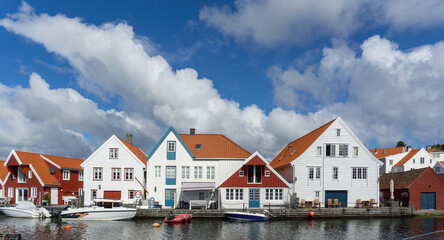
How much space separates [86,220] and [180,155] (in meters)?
13.5

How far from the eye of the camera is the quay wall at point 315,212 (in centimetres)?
3953

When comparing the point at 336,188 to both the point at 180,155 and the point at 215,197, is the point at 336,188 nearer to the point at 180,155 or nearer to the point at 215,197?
the point at 215,197

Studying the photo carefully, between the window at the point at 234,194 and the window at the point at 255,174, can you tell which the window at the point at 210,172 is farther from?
the window at the point at 255,174

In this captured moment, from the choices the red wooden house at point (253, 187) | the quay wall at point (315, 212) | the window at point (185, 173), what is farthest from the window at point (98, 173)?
the red wooden house at point (253, 187)

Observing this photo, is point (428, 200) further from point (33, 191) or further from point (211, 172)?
point (33, 191)

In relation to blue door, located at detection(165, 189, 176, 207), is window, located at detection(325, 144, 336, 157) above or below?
above

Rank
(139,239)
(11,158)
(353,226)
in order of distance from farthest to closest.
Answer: (11,158), (353,226), (139,239)

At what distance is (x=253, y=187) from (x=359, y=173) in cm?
1466

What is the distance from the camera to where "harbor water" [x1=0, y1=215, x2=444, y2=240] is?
2905cm

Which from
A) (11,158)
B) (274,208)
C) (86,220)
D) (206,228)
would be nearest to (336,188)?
(274,208)

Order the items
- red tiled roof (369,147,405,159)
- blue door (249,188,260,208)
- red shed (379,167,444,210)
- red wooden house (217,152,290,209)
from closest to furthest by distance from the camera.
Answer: red wooden house (217,152,290,209) < blue door (249,188,260,208) < red shed (379,167,444,210) < red tiled roof (369,147,405,159)

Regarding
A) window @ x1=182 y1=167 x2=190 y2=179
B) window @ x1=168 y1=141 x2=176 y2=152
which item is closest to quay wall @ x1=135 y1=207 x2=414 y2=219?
window @ x1=182 y1=167 x2=190 y2=179

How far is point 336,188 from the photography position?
44.7 metres

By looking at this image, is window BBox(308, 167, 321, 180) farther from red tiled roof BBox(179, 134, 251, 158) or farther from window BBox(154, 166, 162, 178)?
window BBox(154, 166, 162, 178)
